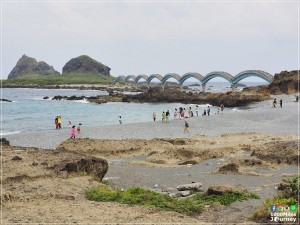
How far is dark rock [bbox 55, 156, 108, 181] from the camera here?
14.4m

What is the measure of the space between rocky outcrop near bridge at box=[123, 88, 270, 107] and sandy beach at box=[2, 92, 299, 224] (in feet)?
103

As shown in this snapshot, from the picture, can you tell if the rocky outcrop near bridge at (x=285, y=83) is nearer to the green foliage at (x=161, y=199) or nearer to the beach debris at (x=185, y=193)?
the beach debris at (x=185, y=193)

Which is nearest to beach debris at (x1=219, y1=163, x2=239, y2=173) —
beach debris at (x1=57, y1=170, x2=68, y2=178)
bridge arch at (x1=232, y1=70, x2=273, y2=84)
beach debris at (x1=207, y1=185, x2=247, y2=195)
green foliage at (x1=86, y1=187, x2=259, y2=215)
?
beach debris at (x1=207, y1=185, x2=247, y2=195)

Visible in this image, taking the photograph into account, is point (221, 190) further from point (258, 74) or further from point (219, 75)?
point (219, 75)

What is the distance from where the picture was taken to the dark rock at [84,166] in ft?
47.1

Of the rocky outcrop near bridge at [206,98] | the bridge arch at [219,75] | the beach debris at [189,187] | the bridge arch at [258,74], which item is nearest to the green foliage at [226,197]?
the beach debris at [189,187]

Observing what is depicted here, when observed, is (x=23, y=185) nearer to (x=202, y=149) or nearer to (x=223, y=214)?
(x=223, y=214)

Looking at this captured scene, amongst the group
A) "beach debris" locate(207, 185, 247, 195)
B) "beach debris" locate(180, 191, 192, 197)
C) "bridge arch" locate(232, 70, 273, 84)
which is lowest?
"beach debris" locate(180, 191, 192, 197)

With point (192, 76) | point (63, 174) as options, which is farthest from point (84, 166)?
point (192, 76)

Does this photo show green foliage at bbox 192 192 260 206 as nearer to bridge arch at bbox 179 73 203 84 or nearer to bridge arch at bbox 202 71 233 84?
bridge arch at bbox 202 71 233 84

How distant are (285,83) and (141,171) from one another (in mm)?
60078

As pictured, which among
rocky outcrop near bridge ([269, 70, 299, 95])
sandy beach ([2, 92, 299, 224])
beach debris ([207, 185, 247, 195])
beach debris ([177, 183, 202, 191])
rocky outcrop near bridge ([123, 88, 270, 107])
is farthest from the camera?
rocky outcrop near bridge ([269, 70, 299, 95])

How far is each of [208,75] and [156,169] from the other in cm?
7334

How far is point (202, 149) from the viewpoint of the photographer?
73.9 feet
